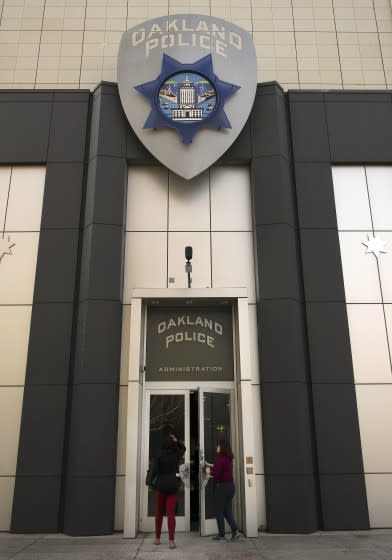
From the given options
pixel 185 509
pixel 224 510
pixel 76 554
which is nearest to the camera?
Answer: pixel 76 554

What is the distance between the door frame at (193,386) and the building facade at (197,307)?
4cm

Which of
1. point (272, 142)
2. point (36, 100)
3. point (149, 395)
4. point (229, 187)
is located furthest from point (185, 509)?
point (36, 100)

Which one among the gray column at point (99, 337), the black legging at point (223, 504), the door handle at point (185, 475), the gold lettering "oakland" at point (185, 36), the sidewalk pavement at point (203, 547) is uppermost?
the gold lettering "oakland" at point (185, 36)

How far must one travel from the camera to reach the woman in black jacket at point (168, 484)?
24.4ft

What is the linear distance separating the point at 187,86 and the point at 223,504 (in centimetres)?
932

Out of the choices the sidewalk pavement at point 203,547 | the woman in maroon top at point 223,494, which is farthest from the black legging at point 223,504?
the sidewalk pavement at point 203,547

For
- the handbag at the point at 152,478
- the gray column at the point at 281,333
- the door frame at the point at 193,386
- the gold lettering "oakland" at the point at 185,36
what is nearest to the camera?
the handbag at the point at 152,478

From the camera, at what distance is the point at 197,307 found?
33.5ft

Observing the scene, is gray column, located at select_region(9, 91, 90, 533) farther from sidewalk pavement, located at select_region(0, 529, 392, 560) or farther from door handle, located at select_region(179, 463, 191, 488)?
door handle, located at select_region(179, 463, 191, 488)

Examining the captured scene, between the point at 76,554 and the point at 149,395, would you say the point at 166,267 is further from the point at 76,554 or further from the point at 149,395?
the point at 76,554

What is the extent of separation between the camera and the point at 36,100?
11336 mm

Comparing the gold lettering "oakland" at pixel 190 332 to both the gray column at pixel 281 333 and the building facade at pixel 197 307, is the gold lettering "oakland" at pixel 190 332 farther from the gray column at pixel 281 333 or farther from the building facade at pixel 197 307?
the gray column at pixel 281 333

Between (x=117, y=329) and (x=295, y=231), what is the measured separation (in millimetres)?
4712

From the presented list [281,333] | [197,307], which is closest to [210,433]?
[281,333]
